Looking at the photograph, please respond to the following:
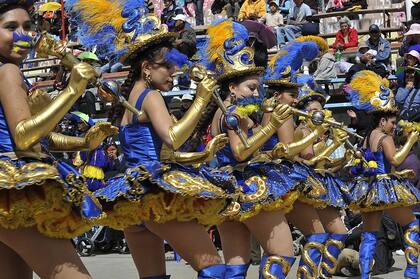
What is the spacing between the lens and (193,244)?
4809 millimetres

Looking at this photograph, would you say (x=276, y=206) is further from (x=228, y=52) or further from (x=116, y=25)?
(x=116, y=25)

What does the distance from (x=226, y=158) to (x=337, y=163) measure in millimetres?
1940

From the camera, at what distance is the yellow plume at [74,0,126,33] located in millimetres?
5270

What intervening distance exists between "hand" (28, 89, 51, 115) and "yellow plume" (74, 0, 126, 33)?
1.16 metres

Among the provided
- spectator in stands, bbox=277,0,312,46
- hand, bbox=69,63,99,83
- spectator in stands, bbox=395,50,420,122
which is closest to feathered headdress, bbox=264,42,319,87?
hand, bbox=69,63,99,83

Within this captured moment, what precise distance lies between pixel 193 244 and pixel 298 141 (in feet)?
6.22

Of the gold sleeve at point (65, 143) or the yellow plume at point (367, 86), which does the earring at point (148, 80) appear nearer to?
the gold sleeve at point (65, 143)

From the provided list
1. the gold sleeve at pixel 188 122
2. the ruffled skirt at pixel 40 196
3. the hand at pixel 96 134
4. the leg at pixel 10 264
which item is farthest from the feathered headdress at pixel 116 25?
the leg at pixel 10 264

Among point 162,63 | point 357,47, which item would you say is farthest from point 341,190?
point 357,47

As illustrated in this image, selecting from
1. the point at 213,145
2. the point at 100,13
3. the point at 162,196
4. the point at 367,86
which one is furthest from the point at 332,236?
the point at 100,13

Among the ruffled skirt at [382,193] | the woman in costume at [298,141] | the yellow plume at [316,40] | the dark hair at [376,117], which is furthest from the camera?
the dark hair at [376,117]

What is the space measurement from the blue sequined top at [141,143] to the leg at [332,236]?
2.48m

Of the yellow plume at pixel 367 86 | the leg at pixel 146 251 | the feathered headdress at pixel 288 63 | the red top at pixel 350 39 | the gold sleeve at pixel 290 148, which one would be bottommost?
the red top at pixel 350 39

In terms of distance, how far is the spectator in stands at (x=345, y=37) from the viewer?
15.7m
